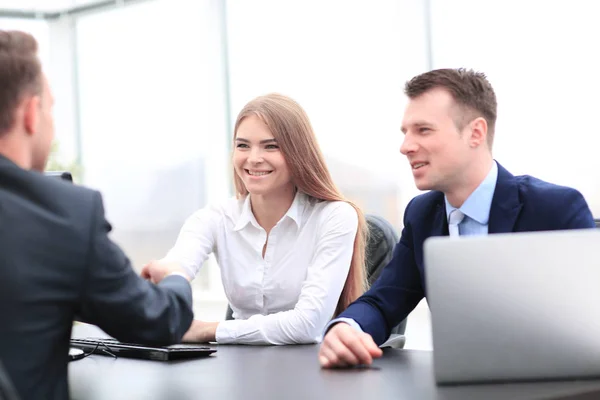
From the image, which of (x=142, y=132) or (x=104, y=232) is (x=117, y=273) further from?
(x=142, y=132)

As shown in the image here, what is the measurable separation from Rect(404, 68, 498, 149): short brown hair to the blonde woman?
57 cm

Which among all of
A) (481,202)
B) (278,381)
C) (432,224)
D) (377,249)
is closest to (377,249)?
(377,249)

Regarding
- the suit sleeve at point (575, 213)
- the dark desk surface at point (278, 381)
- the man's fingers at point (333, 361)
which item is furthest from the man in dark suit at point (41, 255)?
the suit sleeve at point (575, 213)

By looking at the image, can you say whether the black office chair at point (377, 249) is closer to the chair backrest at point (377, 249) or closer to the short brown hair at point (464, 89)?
the chair backrest at point (377, 249)

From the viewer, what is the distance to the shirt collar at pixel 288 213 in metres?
2.98

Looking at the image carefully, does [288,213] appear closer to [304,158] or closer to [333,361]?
[304,158]

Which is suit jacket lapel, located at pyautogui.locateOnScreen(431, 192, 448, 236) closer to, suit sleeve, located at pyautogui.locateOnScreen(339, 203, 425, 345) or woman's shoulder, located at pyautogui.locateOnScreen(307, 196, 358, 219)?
suit sleeve, located at pyautogui.locateOnScreen(339, 203, 425, 345)

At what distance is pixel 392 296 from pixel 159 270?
82cm

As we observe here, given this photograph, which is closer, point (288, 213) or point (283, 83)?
point (288, 213)

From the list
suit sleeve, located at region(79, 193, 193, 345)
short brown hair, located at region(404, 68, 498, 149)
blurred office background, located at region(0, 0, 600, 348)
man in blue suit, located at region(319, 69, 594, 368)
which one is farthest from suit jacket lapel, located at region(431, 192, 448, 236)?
blurred office background, located at region(0, 0, 600, 348)

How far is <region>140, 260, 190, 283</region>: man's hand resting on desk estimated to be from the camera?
180 centimetres

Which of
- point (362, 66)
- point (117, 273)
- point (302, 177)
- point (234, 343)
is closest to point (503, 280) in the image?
point (117, 273)

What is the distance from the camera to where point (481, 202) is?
7.59 feet

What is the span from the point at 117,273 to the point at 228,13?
5.26 m
